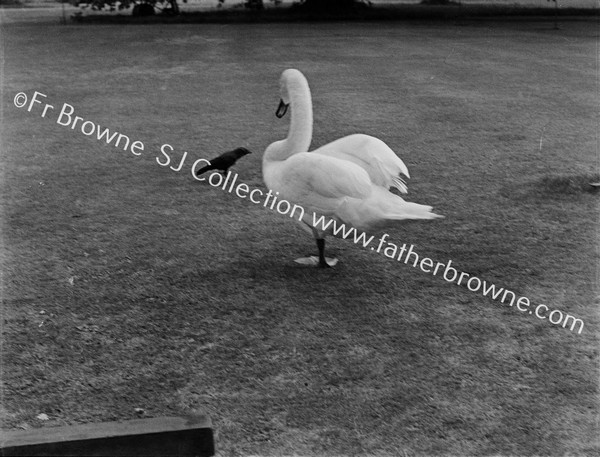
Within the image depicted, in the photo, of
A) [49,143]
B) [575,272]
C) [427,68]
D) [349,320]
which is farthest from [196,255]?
[427,68]

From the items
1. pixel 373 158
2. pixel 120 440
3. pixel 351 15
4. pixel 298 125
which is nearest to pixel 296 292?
pixel 373 158

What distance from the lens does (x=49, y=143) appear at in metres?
7.56

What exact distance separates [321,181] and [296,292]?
1.95 ft

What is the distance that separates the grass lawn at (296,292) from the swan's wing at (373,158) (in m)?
0.55

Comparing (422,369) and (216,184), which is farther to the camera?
(216,184)

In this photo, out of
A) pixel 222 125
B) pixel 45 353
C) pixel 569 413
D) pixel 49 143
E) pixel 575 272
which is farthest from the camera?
pixel 222 125

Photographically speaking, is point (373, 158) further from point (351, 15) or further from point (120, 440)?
point (351, 15)

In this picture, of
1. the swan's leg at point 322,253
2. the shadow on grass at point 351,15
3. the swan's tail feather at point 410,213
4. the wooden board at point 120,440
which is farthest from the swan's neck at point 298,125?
the shadow on grass at point 351,15

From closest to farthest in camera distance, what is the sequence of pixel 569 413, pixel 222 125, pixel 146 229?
pixel 569 413
pixel 146 229
pixel 222 125

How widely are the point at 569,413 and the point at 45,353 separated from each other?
221cm

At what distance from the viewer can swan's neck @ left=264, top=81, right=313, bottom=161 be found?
4.57m

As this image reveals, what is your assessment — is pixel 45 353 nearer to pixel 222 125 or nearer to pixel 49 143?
pixel 49 143

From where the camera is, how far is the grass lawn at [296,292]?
10.2 feet

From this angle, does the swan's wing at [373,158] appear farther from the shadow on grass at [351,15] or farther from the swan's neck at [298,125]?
the shadow on grass at [351,15]
